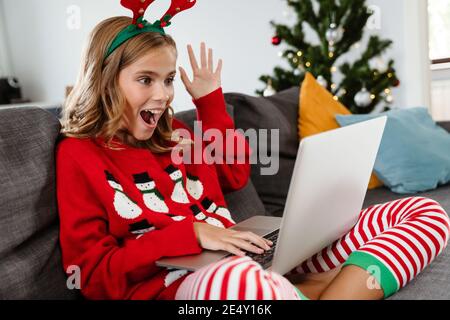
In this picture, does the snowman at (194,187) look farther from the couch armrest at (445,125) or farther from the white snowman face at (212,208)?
the couch armrest at (445,125)

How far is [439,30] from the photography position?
12.1ft

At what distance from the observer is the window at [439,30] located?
3633 mm

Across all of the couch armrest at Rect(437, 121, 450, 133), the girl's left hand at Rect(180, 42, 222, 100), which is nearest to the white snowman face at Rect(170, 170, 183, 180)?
the girl's left hand at Rect(180, 42, 222, 100)

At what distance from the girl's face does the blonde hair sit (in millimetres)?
16

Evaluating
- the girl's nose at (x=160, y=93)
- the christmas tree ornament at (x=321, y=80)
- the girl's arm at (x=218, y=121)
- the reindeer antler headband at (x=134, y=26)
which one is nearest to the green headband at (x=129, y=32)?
the reindeer antler headband at (x=134, y=26)

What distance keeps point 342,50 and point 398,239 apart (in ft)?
7.01

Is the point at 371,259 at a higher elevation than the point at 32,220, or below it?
below

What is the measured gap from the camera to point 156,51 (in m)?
1.21

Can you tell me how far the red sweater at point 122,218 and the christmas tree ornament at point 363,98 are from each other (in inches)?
72.9

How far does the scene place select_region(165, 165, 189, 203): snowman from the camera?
1.24m

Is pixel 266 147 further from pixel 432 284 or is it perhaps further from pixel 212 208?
pixel 432 284

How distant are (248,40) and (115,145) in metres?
2.92

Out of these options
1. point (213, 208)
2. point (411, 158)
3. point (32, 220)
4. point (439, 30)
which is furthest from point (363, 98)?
point (32, 220)
